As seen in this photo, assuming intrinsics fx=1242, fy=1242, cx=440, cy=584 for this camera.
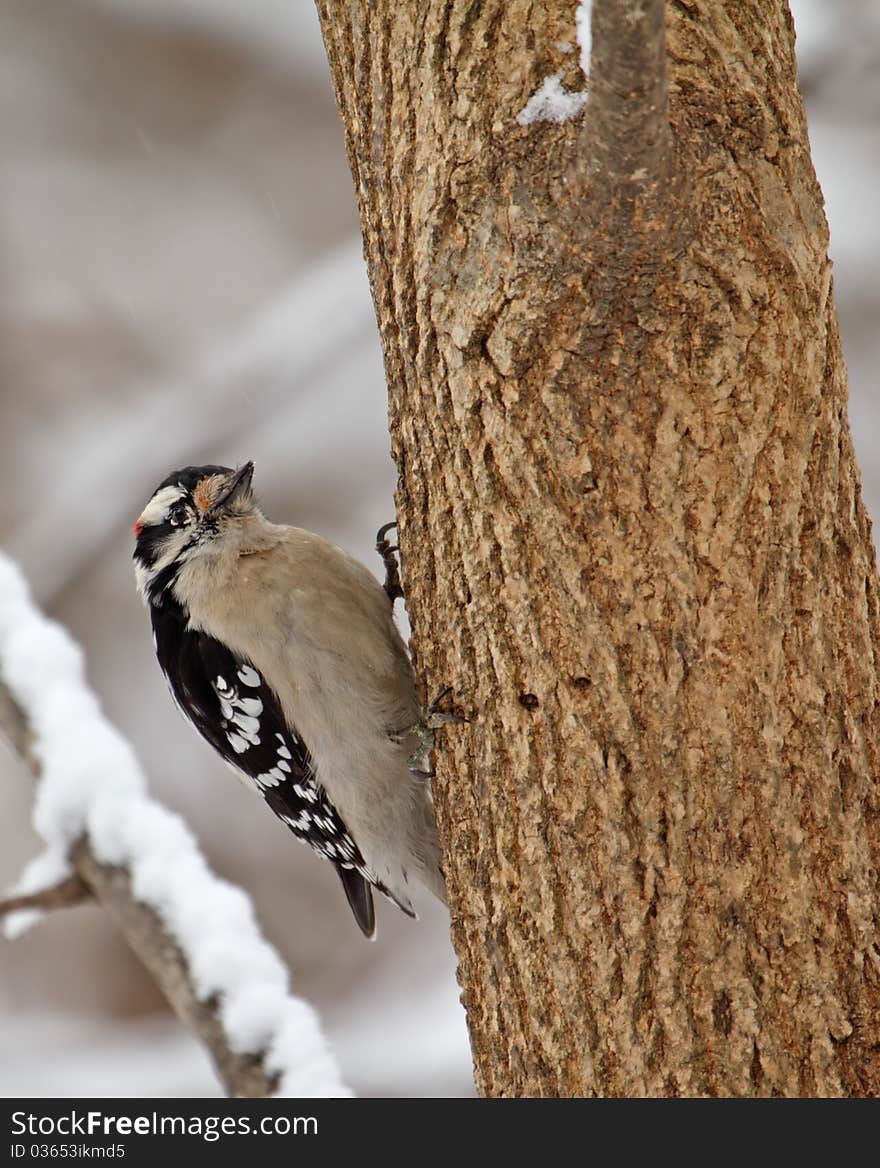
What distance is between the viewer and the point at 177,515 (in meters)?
3.76

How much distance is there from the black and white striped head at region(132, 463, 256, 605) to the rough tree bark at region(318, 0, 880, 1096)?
1550 millimetres

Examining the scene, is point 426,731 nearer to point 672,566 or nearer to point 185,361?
point 672,566

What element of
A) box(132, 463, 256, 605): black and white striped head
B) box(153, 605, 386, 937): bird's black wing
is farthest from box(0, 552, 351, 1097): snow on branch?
box(132, 463, 256, 605): black and white striped head

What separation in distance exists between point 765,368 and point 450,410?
0.58 m

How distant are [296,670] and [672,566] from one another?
5.02ft

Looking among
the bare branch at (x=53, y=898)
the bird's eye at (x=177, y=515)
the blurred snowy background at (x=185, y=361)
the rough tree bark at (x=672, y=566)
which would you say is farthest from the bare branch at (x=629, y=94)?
the blurred snowy background at (x=185, y=361)

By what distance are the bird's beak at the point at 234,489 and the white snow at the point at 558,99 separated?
1.73 metres

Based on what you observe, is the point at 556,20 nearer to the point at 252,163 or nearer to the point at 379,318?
the point at 379,318

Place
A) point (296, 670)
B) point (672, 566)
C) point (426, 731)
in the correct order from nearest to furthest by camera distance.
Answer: point (672, 566) → point (426, 731) → point (296, 670)

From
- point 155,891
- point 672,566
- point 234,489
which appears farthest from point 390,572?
point 672,566

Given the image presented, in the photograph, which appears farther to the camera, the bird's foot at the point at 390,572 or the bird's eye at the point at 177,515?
the bird's eye at the point at 177,515

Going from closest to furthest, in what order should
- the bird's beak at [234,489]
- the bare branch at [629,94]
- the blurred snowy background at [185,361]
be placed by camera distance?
1. the bare branch at [629,94]
2. the bird's beak at [234,489]
3. the blurred snowy background at [185,361]

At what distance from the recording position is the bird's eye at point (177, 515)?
374 cm

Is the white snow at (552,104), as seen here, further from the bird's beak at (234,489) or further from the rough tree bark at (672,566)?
the bird's beak at (234,489)
